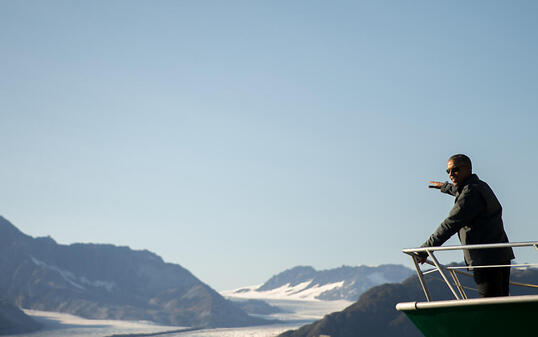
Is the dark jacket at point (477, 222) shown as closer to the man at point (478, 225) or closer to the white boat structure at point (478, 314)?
the man at point (478, 225)

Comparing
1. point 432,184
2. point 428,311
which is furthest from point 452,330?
point 432,184

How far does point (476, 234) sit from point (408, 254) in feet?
3.15

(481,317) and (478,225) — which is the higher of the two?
(478,225)

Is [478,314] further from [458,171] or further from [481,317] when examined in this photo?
[458,171]

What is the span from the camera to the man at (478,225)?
24.9 ft

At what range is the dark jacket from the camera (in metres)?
7.58

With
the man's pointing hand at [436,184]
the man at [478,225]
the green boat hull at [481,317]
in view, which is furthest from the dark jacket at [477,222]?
the man's pointing hand at [436,184]

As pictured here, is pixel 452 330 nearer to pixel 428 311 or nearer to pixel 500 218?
pixel 428 311

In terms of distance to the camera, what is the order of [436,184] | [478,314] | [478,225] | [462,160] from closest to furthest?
[478,314]
[478,225]
[462,160]
[436,184]

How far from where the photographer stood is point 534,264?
25.7ft

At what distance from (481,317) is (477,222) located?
1.08m

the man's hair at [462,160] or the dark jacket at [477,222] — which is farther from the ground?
the man's hair at [462,160]

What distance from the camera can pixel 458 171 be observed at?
313 inches

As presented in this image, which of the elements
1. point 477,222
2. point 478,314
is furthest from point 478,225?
point 478,314
